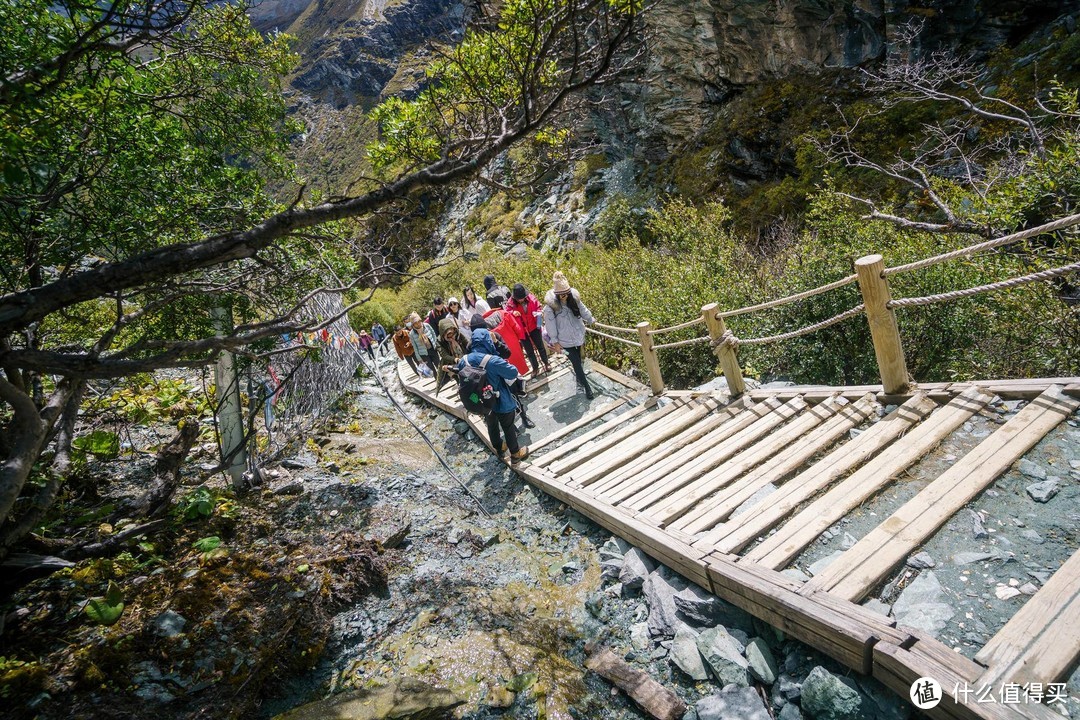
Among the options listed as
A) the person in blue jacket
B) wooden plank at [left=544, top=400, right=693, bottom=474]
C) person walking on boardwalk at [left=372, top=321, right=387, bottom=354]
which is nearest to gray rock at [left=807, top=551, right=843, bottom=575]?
wooden plank at [left=544, top=400, right=693, bottom=474]

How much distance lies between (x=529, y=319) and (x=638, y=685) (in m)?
5.81

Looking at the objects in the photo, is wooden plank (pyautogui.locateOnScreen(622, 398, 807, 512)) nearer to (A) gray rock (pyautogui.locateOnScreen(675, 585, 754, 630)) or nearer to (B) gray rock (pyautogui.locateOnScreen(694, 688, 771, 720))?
(A) gray rock (pyautogui.locateOnScreen(675, 585, 754, 630))

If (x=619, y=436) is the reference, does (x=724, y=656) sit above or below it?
below

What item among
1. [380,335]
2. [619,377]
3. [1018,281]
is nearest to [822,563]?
[1018,281]

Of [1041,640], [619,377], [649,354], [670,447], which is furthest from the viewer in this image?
[619,377]

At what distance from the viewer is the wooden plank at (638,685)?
2.69 metres

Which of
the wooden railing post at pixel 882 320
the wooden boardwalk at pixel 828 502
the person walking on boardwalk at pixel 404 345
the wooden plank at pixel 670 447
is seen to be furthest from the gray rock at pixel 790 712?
the person walking on boardwalk at pixel 404 345

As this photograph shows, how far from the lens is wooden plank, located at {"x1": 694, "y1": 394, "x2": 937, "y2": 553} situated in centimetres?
316

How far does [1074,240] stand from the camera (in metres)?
4.04

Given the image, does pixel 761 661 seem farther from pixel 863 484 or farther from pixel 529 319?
pixel 529 319

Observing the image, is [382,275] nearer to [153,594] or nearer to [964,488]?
[153,594]

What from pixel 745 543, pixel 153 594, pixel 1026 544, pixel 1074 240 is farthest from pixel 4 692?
pixel 1074 240

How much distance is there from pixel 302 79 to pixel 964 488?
112545 millimetres

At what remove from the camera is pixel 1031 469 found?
2.81m
